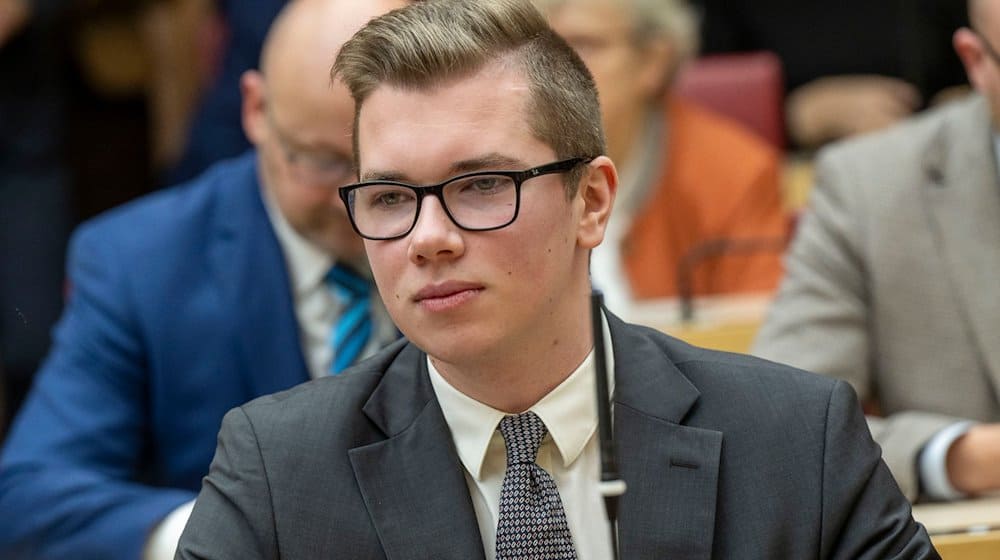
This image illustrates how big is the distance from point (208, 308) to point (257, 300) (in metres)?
0.08

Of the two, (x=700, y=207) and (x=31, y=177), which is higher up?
(x=31, y=177)

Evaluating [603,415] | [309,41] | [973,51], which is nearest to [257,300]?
[309,41]

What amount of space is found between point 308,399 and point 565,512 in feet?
1.01

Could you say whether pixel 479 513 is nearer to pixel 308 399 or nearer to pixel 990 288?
pixel 308 399

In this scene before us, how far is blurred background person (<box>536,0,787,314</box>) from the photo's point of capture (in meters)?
3.54

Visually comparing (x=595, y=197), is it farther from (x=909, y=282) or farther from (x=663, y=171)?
(x=663, y=171)

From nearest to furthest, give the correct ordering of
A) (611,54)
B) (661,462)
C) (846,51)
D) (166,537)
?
(661,462), (166,537), (611,54), (846,51)

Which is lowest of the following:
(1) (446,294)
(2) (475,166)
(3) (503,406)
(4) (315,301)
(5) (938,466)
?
(5) (938,466)

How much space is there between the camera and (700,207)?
3.71 metres

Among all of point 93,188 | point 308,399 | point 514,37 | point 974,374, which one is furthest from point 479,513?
point 93,188

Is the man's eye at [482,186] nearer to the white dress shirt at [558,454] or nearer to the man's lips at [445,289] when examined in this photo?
the man's lips at [445,289]

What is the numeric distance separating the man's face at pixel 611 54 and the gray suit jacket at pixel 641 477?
6.45 ft

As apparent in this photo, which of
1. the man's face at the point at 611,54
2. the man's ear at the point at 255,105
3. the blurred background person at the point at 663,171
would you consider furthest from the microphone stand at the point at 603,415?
the man's face at the point at 611,54

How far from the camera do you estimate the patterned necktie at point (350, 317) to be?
2545 millimetres
